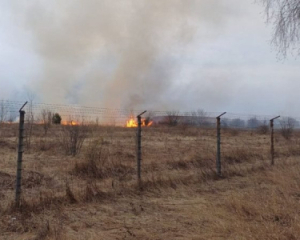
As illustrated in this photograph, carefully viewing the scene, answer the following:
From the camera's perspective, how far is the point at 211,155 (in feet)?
47.6

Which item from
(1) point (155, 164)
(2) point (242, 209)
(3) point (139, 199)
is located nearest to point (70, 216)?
(3) point (139, 199)

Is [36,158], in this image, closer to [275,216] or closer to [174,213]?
[174,213]

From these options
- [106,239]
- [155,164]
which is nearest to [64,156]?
[155,164]

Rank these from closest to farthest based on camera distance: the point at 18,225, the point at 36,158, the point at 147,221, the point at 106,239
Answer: the point at 106,239 < the point at 18,225 < the point at 147,221 < the point at 36,158

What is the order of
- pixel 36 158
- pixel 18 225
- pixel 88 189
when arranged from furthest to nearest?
pixel 36 158 < pixel 88 189 < pixel 18 225

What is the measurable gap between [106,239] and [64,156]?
29.6ft

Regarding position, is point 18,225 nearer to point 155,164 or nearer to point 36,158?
point 155,164

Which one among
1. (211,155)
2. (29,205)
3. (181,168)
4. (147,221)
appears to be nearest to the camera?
(147,221)

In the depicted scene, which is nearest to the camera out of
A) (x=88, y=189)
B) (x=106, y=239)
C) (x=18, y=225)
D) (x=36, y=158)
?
(x=106, y=239)

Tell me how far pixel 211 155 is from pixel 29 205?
9.49 metres

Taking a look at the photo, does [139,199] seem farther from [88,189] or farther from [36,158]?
[36,158]

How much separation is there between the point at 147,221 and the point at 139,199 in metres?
1.57

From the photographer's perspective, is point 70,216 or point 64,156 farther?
point 64,156

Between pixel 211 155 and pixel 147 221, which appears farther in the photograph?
pixel 211 155
